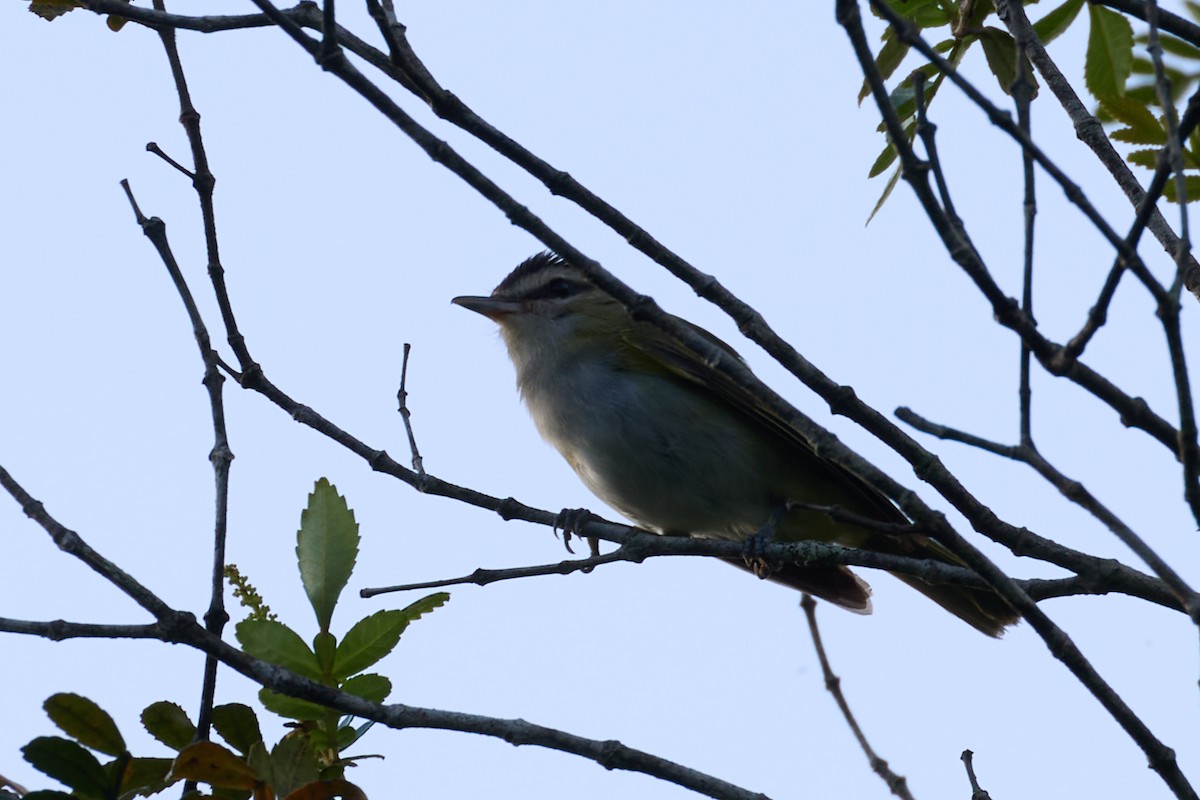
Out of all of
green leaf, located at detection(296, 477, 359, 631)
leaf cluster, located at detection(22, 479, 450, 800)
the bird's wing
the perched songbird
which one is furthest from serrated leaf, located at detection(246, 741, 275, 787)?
the bird's wing

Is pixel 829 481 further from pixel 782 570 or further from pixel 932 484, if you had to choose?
pixel 932 484

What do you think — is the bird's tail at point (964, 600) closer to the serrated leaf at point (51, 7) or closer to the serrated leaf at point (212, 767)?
the serrated leaf at point (212, 767)

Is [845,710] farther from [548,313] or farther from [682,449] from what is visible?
[548,313]

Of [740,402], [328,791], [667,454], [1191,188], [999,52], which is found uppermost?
[740,402]

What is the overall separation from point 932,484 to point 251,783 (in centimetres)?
167

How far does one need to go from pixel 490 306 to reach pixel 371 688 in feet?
12.6

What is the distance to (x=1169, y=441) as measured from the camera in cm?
271

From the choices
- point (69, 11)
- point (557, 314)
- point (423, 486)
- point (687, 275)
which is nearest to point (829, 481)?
point (557, 314)

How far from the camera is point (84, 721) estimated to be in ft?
9.26

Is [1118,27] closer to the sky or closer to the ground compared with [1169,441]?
closer to the sky

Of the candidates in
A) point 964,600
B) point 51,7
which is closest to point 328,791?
point 51,7

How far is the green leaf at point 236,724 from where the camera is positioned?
3029mm

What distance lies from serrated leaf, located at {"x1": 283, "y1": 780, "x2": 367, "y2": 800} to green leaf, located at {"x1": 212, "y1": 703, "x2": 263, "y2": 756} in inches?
10.4

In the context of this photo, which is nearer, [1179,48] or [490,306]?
[1179,48]
